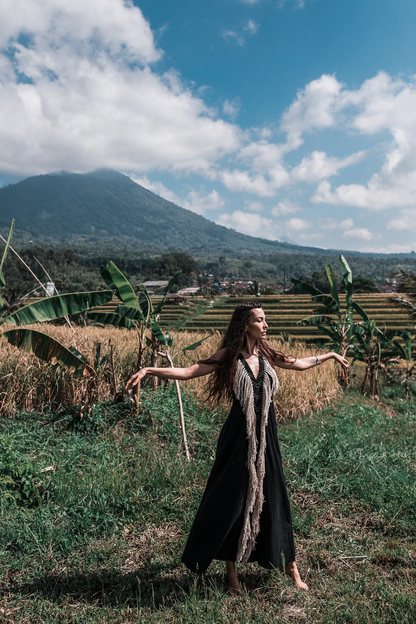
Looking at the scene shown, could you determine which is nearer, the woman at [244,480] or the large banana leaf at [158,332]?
the woman at [244,480]

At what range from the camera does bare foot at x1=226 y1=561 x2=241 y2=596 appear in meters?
2.50

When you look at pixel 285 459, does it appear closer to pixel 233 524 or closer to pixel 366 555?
pixel 366 555

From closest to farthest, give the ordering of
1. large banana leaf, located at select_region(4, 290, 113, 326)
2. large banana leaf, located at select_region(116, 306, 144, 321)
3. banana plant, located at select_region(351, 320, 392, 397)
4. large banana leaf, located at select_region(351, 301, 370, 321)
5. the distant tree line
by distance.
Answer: large banana leaf, located at select_region(4, 290, 113, 326) < large banana leaf, located at select_region(116, 306, 144, 321) < banana plant, located at select_region(351, 320, 392, 397) < large banana leaf, located at select_region(351, 301, 370, 321) < the distant tree line

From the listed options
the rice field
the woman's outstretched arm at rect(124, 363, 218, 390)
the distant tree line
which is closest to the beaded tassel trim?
the woman's outstretched arm at rect(124, 363, 218, 390)

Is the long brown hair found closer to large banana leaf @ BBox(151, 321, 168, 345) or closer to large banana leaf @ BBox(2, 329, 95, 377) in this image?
large banana leaf @ BBox(2, 329, 95, 377)

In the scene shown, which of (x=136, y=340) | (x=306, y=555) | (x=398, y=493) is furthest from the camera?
(x=136, y=340)

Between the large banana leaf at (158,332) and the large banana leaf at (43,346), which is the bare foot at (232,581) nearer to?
the large banana leaf at (43,346)

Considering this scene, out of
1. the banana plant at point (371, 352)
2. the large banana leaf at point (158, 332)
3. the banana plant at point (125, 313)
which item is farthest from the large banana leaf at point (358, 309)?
the large banana leaf at point (158, 332)

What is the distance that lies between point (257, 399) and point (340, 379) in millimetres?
7544

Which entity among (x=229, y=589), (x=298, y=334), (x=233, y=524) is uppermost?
(x=233, y=524)

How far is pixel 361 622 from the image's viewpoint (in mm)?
2207

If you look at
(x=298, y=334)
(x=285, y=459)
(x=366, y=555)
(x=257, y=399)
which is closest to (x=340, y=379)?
(x=285, y=459)

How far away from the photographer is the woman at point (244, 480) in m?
2.49

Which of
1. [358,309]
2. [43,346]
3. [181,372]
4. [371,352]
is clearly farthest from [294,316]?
[181,372]
